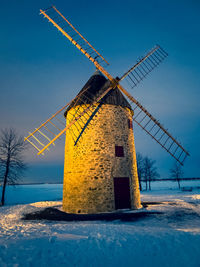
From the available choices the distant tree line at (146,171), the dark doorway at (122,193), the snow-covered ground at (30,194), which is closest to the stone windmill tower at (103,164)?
the dark doorway at (122,193)

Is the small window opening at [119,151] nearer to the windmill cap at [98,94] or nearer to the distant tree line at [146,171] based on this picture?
the windmill cap at [98,94]

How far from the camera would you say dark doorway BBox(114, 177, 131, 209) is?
9.78 m

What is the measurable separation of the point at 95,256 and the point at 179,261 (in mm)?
2113

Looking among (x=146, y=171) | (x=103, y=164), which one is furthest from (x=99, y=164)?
(x=146, y=171)

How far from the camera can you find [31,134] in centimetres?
1087

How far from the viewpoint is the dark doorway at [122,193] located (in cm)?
978

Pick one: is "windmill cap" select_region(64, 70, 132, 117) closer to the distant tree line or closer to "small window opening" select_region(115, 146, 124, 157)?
"small window opening" select_region(115, 146, 124, 157)

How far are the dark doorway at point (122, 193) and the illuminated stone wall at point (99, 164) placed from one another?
0.29 meters

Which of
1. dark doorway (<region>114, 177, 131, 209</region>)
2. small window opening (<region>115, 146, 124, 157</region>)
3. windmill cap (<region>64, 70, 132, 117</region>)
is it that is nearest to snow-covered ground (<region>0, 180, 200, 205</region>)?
dark doorway (<region>114, 177, 131, 209</region>)

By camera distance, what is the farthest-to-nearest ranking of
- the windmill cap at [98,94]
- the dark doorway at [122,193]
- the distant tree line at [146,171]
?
the distant tree line at [146,171] < the windmill cap at [98,94] < the dark doorway at [122,193]

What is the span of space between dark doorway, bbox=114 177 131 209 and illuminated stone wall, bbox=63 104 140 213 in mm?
289

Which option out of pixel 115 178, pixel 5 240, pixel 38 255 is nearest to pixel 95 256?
pixel 38 255

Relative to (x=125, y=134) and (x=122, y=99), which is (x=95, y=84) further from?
(x=125, y=134)

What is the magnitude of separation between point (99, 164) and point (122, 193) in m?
2.48
